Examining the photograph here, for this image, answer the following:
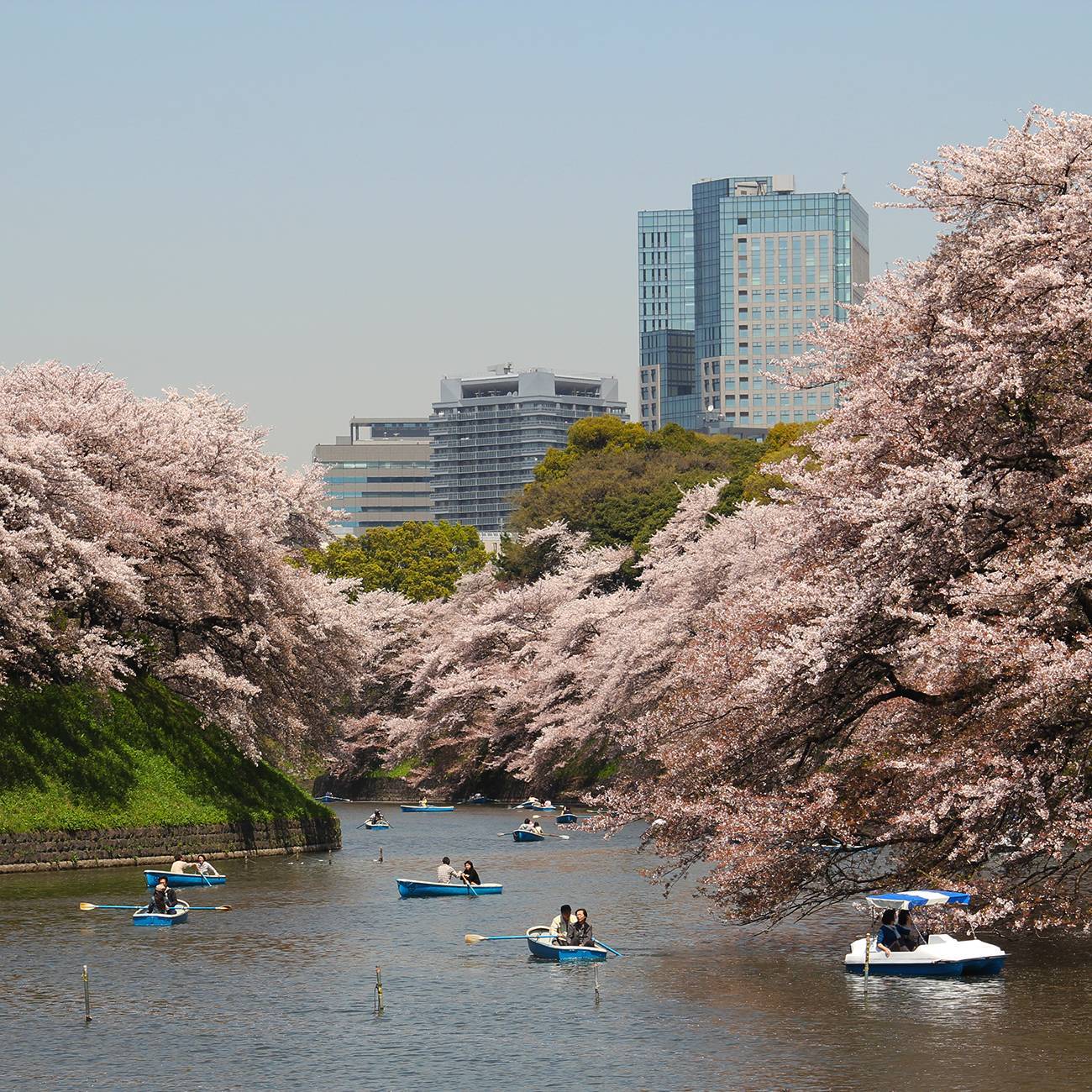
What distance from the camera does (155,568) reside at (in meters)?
54.3

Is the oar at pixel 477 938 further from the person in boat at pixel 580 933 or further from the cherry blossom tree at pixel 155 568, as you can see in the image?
the cherry blossom tree at pixel 155 568

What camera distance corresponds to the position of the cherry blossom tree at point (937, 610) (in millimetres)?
26109

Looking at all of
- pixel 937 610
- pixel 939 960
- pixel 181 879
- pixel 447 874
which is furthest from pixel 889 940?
pixel 181 879

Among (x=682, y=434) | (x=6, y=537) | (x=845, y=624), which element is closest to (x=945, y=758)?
(x=845, y=624)

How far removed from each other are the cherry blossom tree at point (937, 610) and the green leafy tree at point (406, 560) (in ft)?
300

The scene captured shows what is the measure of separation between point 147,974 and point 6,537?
17.5 metres

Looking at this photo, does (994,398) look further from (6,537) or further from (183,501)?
(183,501)

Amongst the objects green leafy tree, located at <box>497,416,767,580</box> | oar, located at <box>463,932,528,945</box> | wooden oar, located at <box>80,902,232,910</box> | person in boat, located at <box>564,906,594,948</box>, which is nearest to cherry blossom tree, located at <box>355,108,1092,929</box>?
person in boat, located at <box>564,906,594,948</box>

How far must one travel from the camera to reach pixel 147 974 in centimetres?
3341

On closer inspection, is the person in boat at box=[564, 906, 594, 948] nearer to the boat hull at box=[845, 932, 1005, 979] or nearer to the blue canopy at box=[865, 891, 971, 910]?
the blue canopy at box=[865, 891, 971, 910]

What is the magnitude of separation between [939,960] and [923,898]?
1.83m

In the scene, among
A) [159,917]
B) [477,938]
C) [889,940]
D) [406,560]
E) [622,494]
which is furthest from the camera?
[406,560]

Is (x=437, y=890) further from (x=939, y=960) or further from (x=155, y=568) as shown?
(x=939, y=960)

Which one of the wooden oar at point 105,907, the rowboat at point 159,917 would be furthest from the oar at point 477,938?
the wooden oar at point 105,907
